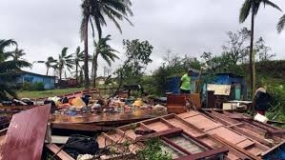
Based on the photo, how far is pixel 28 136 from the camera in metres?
7.27

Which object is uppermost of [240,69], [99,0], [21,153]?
[99,0]

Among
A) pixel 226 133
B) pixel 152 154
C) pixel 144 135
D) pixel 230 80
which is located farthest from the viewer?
pixel 230 80

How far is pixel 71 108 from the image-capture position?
39.0ft

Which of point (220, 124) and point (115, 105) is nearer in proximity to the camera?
point (220, 124)

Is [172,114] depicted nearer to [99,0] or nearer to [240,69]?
[240,69]

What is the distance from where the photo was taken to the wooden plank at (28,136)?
6957 millimetres

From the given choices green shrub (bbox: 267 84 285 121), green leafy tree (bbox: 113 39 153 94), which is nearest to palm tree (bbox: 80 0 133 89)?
green leafy tree (bbox: 113 39 153 94)

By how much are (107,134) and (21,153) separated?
2114 mm

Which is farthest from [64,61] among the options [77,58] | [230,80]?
[230,80]

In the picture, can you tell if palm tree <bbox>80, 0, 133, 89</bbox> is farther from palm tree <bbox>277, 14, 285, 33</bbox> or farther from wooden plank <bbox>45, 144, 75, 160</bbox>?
wooden plank <bbox>45, 144, 75, 160</bbox>

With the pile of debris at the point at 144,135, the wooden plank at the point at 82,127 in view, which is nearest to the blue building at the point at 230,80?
the pile of debris at the point at 144,135

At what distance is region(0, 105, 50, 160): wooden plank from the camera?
6.96 metres

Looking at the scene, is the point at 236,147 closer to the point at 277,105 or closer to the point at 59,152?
the point at 59,152

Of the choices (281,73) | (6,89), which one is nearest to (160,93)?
(281,73)
